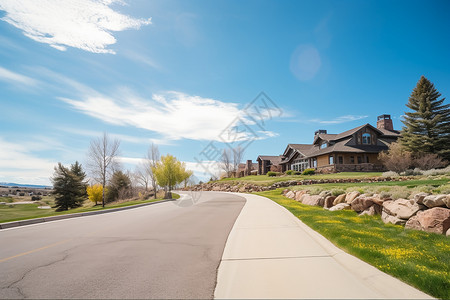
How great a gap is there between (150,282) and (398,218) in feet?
26.0

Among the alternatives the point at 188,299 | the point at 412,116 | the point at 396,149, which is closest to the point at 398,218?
the point at 188,299

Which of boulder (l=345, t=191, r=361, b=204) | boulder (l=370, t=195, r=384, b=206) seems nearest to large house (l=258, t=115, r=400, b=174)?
boulder (l=345, t=191, r=361, b=204)

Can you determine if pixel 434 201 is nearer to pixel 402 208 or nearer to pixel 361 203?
pixel 402 208

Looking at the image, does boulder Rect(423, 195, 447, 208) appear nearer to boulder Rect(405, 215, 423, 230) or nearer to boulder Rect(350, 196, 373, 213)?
boulder Rect(405, 215, 423, 230)

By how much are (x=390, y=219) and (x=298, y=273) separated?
579cm

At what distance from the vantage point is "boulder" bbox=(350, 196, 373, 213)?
9.86 metres


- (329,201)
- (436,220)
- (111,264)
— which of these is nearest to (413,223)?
(436,220)

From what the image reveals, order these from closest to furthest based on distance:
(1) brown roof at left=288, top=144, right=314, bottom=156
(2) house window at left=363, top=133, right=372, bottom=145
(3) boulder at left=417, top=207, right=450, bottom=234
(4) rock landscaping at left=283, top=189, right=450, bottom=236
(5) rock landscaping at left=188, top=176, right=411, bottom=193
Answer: (3) boulder at left=417, top=207, right=450, bottom=234
(4) rock landscaping at left=283, top=189, right=450, bottom=236
(5) rock landscaping at left=188, top=176, right=411, bottom=193
(2) house window at left=363, top=133, right=372, bottom=145
(1) brown roof at left=288, top=144, right=314, bottom=156

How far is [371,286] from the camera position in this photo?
3.77 m

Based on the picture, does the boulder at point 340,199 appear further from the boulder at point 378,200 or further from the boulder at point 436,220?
the boulder at point 436,220

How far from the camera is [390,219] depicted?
8.28 metres

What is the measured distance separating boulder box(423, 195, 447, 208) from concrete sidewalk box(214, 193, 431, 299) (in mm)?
3435

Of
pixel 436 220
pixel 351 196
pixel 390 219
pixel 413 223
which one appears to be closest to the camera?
pixel 436 220

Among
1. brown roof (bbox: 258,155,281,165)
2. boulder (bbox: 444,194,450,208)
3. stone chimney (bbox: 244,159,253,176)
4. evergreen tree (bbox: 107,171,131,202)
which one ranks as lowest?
evergreen tree (bbox: 107,171,131,202)
